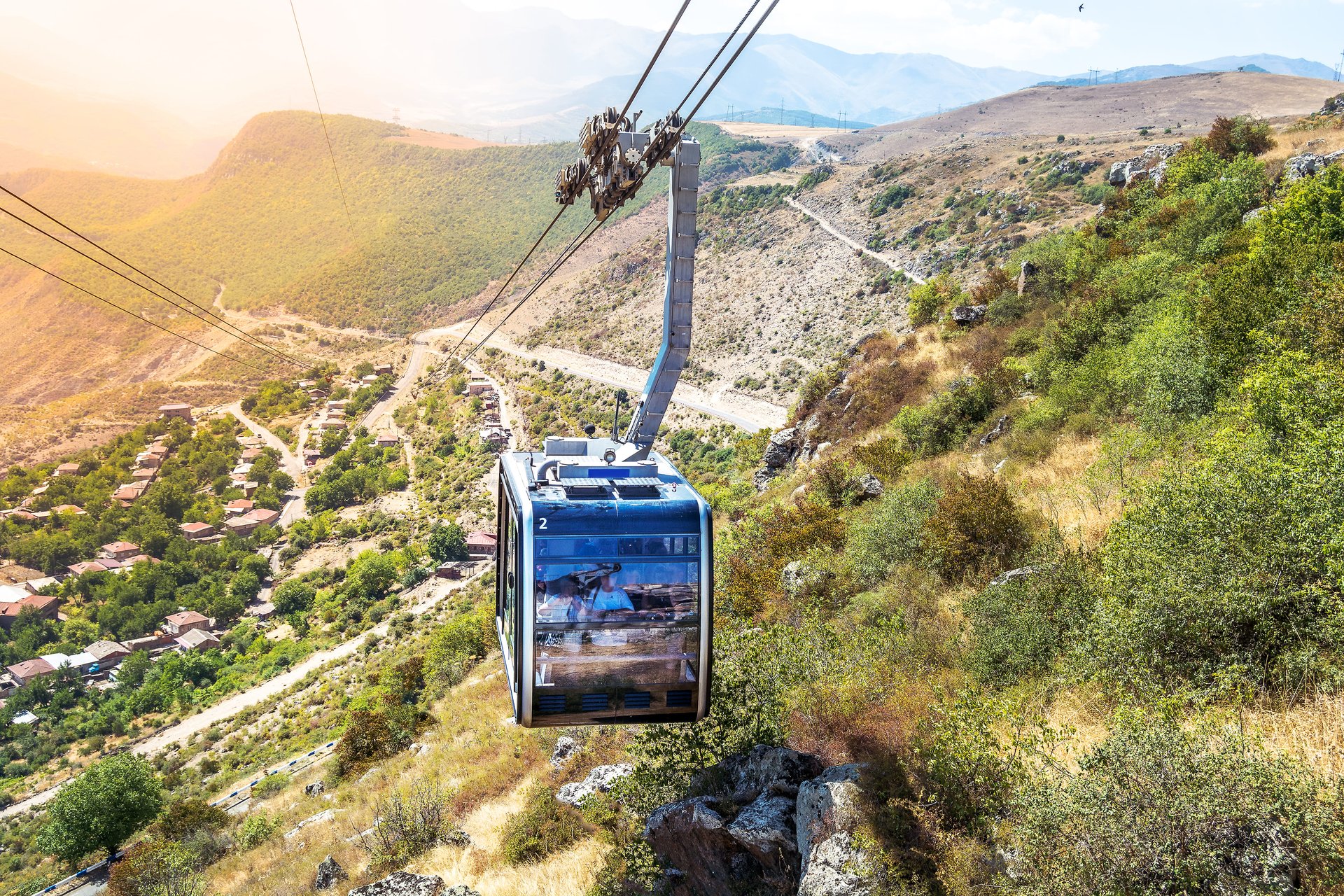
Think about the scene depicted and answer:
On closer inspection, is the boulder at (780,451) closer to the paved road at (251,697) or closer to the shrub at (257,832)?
the shrub at (257,832)

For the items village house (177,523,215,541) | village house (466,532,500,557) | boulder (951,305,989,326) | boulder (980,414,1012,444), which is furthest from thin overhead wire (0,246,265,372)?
boulder (980,414,1012,444)

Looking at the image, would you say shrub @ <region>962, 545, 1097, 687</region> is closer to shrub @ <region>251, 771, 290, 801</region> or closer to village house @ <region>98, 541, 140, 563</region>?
shrub @ <region>251, 771, 290, 801</region>

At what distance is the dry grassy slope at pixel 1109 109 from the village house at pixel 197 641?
11022cm

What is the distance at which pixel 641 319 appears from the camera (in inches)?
3383

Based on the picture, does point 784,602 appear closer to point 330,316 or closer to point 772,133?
point 330,316

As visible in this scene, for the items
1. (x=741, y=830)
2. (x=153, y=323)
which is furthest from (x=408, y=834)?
(x=153, y=323)

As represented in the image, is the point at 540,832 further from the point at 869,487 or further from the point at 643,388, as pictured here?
the point at 643,388

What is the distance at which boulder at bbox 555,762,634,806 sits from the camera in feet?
44.7

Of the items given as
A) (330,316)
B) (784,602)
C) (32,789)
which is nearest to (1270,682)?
(784,602)

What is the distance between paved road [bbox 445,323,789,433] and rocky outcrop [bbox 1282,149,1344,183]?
32505 mm

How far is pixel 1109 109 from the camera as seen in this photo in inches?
4464

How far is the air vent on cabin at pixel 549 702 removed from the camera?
821cm

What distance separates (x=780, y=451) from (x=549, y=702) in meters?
28.3

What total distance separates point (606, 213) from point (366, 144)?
617 ft
